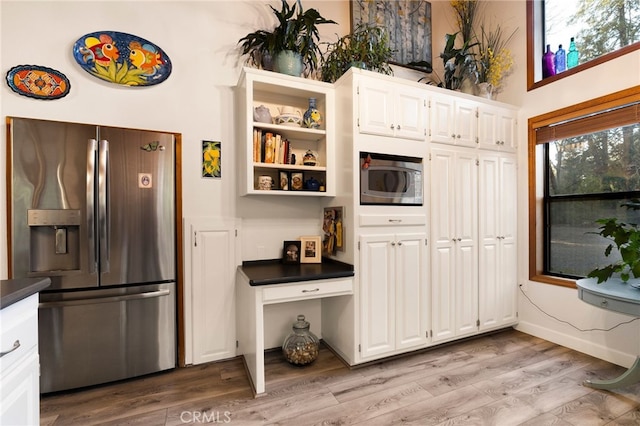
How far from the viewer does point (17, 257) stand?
187 centimetres

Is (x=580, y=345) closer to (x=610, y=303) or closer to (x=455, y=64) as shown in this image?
(x=610, y=303)

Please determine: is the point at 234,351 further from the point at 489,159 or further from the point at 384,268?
the point at 489,159

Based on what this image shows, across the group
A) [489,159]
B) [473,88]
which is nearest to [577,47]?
[473,88]

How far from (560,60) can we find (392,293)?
2656 mm


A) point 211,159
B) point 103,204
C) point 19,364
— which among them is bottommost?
point 19,364

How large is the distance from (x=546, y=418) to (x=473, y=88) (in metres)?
2.89

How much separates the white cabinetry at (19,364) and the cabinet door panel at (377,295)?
1820 mm

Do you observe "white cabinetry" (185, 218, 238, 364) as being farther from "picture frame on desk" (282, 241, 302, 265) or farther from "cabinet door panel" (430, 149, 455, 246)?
"cabinet door panel" (430, 149, 455, 246)

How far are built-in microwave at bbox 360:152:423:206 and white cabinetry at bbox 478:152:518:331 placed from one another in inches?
29.6

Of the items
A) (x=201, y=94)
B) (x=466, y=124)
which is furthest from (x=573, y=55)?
(x=201, y=94)

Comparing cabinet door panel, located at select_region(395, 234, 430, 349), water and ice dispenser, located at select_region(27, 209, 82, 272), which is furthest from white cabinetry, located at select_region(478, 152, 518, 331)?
water and ice dispenser, located at select_region(27, 209, 82, 272)

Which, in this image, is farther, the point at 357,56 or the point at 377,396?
the point at 357,56

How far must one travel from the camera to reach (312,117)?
8.13ft

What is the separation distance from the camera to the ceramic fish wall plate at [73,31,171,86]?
212 centimetres
